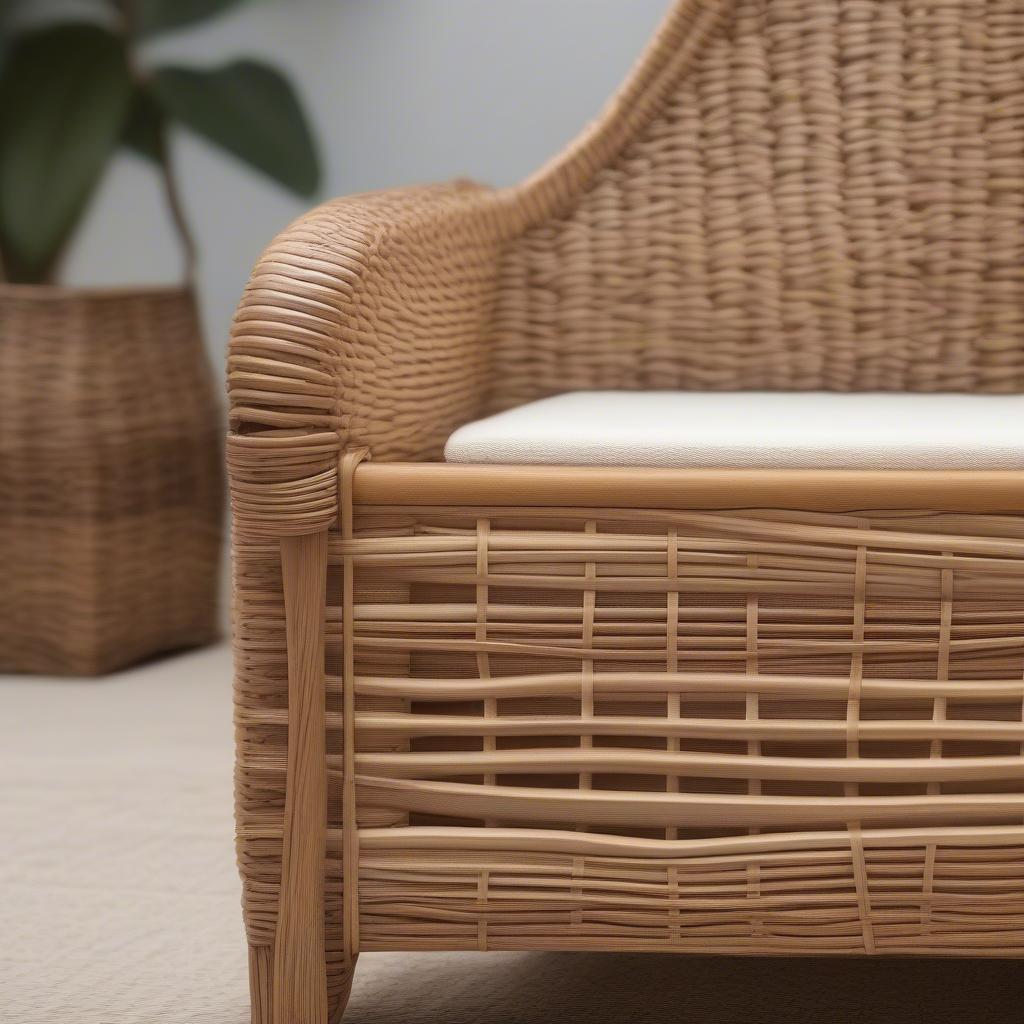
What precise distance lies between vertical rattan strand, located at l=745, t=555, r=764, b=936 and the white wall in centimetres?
137

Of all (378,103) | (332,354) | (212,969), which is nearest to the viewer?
(332,354)

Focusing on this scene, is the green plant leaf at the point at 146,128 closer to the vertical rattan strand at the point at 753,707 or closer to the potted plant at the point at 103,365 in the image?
the potted plant at the point at 103,365

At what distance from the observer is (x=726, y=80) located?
134cm

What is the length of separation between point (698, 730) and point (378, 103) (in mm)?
1541

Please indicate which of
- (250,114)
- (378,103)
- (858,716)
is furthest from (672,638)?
(250,114)

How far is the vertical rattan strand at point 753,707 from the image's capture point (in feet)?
2.51

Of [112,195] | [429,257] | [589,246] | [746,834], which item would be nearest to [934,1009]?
[746,834]

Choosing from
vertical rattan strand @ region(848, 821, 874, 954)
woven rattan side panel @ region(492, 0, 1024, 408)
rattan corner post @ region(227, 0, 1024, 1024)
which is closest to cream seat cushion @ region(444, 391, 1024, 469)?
rattan corner post @ region(227, 0, 1024, 1024)

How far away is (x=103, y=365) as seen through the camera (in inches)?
76.4

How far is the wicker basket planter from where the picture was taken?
1.91 meters

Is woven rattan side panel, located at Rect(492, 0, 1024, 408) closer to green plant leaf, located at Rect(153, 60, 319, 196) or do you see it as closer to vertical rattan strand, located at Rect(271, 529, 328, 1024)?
vertical rattan strand, located at Rect(271, 529, 328, 1024)

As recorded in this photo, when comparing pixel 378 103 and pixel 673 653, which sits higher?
pixel 378 103

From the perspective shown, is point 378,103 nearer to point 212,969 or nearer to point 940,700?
point 212,969

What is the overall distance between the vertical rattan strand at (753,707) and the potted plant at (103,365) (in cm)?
134
